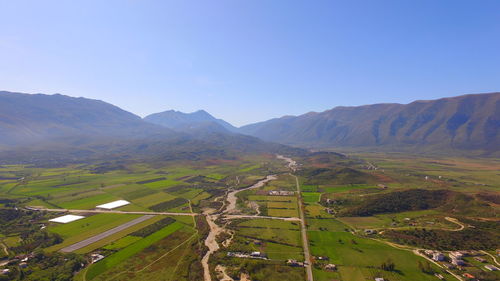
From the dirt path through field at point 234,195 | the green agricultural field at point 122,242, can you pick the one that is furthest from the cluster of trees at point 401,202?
the green agricultural field at point 122,242

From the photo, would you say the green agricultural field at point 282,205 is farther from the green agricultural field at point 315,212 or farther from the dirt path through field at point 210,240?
the dirt path through field at point 210,240

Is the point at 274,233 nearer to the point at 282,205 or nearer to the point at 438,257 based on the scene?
the point at 282,205

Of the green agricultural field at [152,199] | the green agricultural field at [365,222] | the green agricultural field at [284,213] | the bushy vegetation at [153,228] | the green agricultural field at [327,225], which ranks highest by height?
the green agricultural field at [152,199]

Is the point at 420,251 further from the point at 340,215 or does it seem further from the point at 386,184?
the point at 386,184

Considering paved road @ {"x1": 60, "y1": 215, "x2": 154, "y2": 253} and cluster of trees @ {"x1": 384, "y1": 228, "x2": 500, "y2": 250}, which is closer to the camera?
paved road @ {"x1": 60, "y1": 215, "x2": 154, "y2": 253}

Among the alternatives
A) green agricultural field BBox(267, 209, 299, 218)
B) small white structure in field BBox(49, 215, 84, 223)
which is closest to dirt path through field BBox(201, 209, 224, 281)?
green agricultural field BBox(267, 209, 299, 218)

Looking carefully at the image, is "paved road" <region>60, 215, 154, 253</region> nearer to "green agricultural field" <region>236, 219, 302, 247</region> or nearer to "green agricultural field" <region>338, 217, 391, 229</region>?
Answer: "green agricultural field" <region>236, 219, 302, 247</region>

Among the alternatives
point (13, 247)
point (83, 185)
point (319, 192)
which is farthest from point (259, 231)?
point (83, 185)
